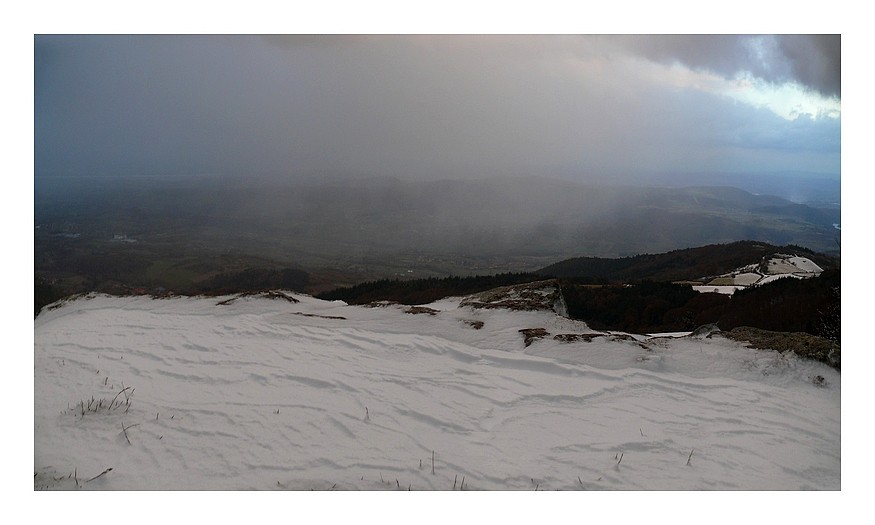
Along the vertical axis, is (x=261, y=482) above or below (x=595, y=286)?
below

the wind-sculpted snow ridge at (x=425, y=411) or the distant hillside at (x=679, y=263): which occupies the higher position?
the distant hillside at (x=679, y=263)

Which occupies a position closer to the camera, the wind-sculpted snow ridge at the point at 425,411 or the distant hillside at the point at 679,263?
the wind-sculpted snow ridge at the point at 425,411

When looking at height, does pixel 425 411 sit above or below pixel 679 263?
below

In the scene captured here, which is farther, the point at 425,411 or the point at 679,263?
the point at 679,263

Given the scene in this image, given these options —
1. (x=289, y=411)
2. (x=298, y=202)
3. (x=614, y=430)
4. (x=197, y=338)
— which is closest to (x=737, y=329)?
(x=614, y=430)

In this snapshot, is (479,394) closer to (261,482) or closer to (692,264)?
(261,482)
